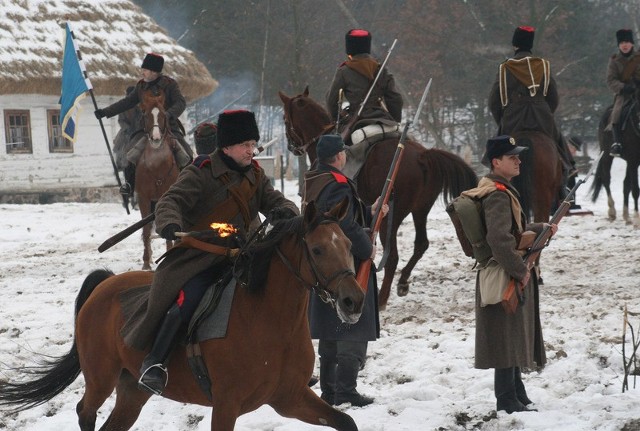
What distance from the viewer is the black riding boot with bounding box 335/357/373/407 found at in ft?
24.8

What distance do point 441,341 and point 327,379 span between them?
1844mm

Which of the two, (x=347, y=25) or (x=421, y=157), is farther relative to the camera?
(x=347, y=25)

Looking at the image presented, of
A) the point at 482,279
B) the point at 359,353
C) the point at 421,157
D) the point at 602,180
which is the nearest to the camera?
the point at 482,279

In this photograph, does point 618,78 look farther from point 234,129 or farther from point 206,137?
point 234,129

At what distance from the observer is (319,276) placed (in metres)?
5.09

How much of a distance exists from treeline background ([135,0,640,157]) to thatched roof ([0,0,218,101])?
13.4 ft

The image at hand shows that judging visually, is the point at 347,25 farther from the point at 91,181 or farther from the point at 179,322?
the point at 179,322

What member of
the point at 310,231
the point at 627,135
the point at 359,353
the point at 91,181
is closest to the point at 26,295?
the point at 359,353

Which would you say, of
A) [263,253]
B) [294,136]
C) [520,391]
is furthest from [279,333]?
[294,136]

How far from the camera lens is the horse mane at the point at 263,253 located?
545 cm

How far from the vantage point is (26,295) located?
12.2 m

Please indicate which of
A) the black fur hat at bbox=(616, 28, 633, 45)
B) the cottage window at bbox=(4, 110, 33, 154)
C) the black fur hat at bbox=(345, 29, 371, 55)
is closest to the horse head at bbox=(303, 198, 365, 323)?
the black fur hat at bbox=(345, 29, 371, 55)

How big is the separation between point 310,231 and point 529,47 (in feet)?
25.3

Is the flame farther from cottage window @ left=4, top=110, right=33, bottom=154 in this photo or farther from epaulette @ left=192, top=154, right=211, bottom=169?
cottage window @ left=4, top=110, right=33, bottom=154
